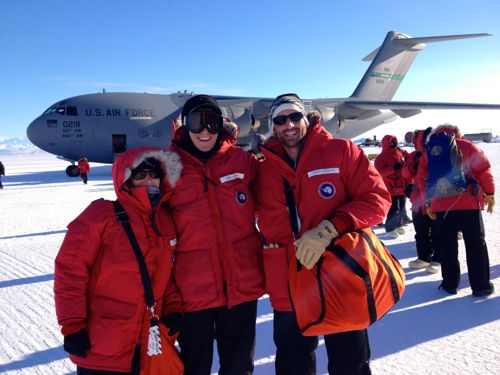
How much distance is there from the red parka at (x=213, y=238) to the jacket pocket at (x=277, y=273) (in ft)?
0.40

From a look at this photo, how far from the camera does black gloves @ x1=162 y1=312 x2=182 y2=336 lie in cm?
212

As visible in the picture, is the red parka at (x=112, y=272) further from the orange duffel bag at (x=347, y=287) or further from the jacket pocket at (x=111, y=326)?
the orange duffel bag at (x=347, y=287)

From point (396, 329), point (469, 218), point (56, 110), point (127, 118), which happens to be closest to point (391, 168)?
point (469, 218)

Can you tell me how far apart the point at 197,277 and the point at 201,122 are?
0.97 meters

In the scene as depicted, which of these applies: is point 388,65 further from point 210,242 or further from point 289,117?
point 210,242

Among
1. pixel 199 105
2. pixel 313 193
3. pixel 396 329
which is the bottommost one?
pixel 396 329

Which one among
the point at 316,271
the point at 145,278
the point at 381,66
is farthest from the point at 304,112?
the point at 381,66

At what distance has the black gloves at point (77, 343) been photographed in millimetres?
1869

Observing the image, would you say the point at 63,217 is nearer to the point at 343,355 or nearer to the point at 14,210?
the point at 14,210

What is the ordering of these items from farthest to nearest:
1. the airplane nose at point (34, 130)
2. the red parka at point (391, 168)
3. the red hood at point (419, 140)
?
the airplane nose at point (34, 130) < the red parka at point (391, 168) < the red hood at point (419, 140)

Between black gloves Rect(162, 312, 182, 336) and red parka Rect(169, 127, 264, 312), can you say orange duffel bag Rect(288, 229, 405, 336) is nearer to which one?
red parka Rect(169, 127, 264, 312)

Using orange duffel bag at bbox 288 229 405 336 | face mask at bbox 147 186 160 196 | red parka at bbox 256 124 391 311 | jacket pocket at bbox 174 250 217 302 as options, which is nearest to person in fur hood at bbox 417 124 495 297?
red parka at bbox 256 124 391 311

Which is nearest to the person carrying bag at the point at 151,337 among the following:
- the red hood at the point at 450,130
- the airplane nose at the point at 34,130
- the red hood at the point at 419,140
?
the red hood at the point at 450,130

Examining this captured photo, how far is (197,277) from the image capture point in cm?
218
